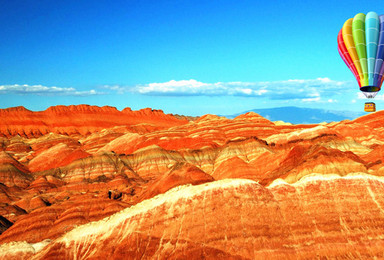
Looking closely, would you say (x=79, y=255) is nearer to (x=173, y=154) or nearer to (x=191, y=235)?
(x=191, y=235)

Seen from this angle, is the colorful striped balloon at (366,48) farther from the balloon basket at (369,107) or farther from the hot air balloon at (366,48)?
the balloon basket at (369,107)

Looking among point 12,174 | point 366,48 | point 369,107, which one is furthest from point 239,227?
point 12,174

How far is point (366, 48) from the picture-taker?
65.9 metres

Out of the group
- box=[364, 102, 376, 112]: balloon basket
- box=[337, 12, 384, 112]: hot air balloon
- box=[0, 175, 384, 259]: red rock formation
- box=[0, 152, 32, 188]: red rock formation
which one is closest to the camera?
box=[0, 175, 384, 259]: red rock formation

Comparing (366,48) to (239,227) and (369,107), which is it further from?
(239,227)

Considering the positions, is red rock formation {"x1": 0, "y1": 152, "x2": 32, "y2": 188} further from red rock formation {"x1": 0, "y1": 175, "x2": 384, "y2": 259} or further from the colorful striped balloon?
the colorful striped balloon

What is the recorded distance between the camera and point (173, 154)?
108062 millimetres

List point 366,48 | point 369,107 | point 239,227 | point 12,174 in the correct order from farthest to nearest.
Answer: point 12,174
point 369,107
point 366,48
point 239,227

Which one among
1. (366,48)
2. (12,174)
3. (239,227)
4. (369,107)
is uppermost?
(366,48)

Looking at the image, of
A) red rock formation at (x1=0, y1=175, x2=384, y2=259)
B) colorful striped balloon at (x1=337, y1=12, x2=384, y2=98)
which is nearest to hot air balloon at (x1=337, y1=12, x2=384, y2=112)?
colorful striped balloon at (x1=337, y1=12, x2=384, y2=98)

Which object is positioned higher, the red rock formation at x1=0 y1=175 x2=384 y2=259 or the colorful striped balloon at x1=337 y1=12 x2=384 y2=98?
the colorful striped balloon at x1=337 y1=12 x2=384 y2=98

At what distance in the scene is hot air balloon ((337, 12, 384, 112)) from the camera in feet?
213

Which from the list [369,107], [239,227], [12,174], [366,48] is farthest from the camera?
[12,174]

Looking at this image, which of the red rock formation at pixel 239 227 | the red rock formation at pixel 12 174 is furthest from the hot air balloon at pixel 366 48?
the red rock formation at pixel 12 174
